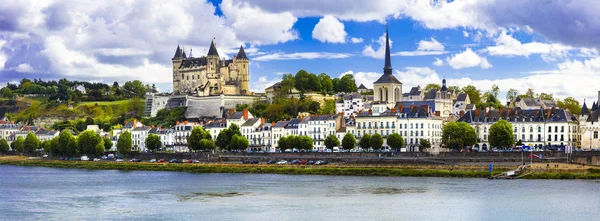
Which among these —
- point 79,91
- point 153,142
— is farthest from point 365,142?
point 79,91

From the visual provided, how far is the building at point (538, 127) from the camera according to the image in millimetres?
67438

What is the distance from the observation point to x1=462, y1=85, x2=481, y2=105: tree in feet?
331

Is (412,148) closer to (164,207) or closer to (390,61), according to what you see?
(390,61)

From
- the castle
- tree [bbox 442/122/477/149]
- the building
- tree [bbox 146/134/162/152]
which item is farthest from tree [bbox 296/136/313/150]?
the castle

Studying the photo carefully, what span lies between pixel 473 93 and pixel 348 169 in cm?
4433

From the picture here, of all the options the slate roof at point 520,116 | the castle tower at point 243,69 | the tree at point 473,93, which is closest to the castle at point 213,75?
the castle tower at point 243,69

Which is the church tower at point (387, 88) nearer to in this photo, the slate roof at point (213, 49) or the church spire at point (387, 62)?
the church spire at point (387, 62)

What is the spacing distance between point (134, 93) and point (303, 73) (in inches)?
1608

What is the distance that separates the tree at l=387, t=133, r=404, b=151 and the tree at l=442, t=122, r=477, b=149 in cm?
325

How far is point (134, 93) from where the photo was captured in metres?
140

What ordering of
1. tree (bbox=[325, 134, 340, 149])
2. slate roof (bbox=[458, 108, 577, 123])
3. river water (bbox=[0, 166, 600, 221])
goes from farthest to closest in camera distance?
1. tree (bbox=[325, 134, 340, 149])
2. slate roof (bbox=[458, 108, 577, 123])
3. river water (bbox=[0, 166, 600, 221])

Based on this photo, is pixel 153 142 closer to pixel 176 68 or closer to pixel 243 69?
pixel 243 69

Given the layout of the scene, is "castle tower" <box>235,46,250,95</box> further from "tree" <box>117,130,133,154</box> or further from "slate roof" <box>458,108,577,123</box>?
"slate roof" <box>458,108,577,123</box>

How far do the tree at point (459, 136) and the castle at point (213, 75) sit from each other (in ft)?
147
